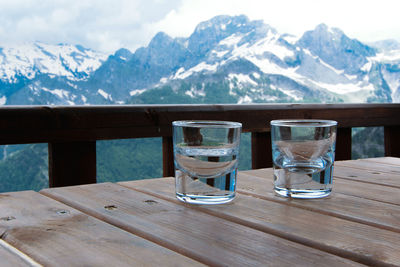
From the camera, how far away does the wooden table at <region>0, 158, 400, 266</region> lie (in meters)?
0.39

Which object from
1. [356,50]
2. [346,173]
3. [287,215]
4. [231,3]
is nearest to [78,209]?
[287,215]

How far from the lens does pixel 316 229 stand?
0.48m

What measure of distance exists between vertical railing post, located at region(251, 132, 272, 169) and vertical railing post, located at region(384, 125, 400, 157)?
0.54m

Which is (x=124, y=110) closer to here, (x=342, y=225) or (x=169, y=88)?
(x=342, y=225)

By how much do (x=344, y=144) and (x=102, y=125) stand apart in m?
0.85

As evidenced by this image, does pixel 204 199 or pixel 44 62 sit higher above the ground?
pixel 44 62

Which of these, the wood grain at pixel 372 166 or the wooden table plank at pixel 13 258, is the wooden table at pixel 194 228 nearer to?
the wooden table plank at pixel 13 258

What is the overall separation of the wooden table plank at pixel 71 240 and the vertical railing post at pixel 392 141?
4.72 ft

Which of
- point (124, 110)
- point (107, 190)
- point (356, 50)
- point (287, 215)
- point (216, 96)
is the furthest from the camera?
point (356, 50)

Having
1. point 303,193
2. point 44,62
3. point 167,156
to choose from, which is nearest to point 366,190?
point 303,193

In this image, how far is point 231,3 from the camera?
51.8 m

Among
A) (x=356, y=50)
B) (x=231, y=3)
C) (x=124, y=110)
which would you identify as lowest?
(x=124, y=110)

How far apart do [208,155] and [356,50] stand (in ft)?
115

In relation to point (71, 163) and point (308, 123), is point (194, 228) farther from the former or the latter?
point (71, 163)
